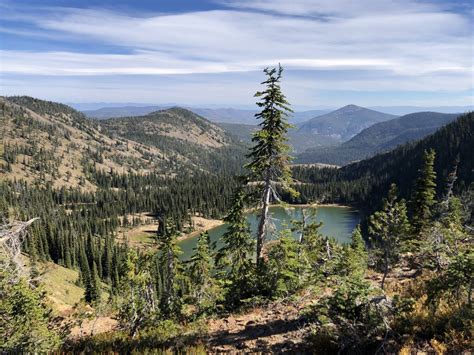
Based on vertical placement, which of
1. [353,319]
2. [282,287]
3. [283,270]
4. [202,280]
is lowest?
[202,280]

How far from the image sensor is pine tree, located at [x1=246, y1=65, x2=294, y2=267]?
23266 millimetres

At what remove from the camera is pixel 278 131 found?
2381cm

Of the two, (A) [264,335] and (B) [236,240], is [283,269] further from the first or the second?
(B) [236,240]

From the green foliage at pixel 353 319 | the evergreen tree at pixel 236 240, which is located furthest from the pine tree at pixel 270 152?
the green foliage at pixel 353 319

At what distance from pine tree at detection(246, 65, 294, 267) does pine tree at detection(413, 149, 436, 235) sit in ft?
113

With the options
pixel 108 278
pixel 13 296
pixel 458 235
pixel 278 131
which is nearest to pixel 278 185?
pixel 278 131

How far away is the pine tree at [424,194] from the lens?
49438mm

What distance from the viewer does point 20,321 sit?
12547 millimetres

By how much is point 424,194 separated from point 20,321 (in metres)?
52.6

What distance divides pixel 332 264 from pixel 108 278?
9506 cm

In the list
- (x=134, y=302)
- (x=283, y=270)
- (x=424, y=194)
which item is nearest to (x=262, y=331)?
(x=283, y=270)

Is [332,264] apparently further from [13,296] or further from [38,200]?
[38,200]

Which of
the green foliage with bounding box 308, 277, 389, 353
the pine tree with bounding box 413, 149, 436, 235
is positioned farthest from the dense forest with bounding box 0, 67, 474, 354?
the pine tree with bounding box 413, 149, 436, 235

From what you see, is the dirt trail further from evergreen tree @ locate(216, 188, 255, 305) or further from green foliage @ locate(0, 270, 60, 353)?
evergreen tree @ locate(216, 188, 255, 305)
